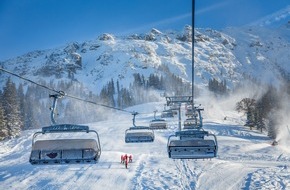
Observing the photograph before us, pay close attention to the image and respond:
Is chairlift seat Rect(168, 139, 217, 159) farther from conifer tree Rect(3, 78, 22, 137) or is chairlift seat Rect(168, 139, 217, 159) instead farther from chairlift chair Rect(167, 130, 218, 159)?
conifer tree Rect(3, 78, 22, 137)

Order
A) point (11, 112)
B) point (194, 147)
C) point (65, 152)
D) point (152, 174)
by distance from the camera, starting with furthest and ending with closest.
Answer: point (11, 112)
point (152, 174)
point (194, 147)
point (65, 152)

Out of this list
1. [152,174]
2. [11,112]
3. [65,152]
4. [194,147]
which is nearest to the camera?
[65,152]

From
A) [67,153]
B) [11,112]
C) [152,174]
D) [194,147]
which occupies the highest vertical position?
[11,112]

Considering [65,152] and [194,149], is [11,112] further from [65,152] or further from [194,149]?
[194,149]

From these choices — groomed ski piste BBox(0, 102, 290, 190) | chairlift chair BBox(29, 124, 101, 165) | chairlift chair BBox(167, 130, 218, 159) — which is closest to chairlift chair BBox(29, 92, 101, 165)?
chairlift chair BBox(29, 124, 101, 165)

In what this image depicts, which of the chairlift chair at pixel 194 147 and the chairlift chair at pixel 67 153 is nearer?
the chairlift chair at pixel 67 153

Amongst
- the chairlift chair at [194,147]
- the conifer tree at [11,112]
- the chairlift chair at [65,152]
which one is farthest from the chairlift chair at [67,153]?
the conifer tree at [11,112]

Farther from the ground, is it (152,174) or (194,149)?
(194,149)

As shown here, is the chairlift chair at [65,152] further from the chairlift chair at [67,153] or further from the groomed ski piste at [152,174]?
the groomed ski piste at [152,174]

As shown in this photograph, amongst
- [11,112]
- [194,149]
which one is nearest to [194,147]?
[194,149]

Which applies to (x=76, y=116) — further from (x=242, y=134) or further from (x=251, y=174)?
(x=251, y=174)

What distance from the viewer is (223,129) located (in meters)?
76.4

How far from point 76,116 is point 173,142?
140 m

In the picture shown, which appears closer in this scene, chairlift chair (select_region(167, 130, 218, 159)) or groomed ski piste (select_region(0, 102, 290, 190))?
chairlift chair (select_region(167, 130, 218, 159))
